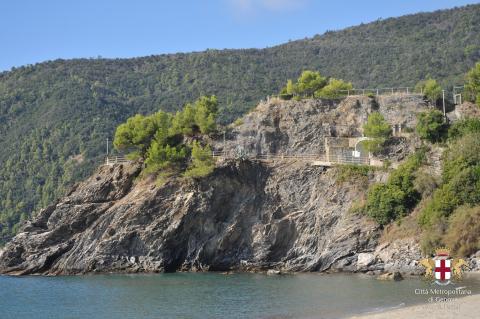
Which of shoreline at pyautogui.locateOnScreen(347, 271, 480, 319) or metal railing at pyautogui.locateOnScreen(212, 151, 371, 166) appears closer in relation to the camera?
shoreline at pyautogui.locateOnScreen(347, 271, 480, 319)

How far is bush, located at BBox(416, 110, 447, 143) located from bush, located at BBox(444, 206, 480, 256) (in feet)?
42.4

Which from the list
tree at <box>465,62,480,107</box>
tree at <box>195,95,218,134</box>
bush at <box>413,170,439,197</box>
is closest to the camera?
bush at <box>413,170,439,197</box>

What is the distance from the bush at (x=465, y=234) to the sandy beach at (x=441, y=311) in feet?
46.6

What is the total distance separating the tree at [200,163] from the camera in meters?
70.3

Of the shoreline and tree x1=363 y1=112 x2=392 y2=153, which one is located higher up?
tree x1=363 y1=112 x2=392 y2=153

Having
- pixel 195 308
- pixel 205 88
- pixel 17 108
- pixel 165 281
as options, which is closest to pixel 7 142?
pixel 17 108

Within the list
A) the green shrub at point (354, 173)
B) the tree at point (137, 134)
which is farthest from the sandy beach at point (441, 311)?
the tree at point (137, 134)

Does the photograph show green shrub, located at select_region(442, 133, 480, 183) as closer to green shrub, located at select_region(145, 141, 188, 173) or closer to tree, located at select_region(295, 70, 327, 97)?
tree, located at select_region(295, 70, 327, 97)

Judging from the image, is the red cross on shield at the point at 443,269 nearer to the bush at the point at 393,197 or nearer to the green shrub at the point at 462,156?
the bush at the point at 393,197

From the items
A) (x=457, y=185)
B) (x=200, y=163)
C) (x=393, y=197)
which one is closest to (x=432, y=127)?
(x=393, y=197)

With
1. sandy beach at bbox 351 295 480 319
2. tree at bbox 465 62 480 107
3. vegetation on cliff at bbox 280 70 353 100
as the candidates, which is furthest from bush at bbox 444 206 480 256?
vegetation on cliff at bbox 280 70 353 100

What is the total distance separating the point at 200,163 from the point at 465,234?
24.6 m

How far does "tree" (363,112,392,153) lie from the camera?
2817 inches

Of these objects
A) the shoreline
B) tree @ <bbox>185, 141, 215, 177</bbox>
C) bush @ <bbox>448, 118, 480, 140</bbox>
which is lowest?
the shoreline
